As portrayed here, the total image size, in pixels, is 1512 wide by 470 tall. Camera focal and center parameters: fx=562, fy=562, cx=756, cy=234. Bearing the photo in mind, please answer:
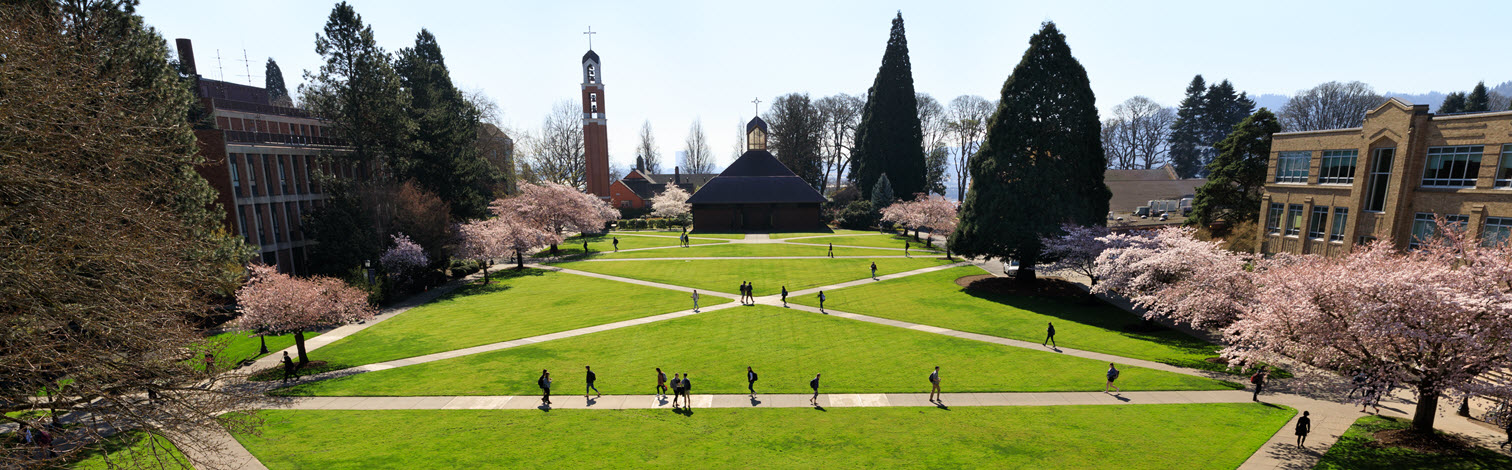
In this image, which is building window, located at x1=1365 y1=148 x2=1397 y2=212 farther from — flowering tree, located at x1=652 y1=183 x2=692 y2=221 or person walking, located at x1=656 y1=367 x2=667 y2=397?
flowering tree, located at x1=652 y1=183 x2=692 y2=221

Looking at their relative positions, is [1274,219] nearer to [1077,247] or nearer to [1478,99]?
[1077,247]

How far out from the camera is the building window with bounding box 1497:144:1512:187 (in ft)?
75.7

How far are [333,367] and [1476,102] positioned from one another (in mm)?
96672

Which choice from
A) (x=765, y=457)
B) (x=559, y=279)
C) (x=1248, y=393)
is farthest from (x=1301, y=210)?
(x=559, y=279)

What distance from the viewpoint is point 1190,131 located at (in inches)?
3393

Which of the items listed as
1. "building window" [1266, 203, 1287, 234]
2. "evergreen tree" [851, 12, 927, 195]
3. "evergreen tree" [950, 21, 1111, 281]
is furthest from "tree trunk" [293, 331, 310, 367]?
"evergreen tree" [851, 12, 927, 195]

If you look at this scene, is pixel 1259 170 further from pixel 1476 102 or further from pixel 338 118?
pixel 338 118

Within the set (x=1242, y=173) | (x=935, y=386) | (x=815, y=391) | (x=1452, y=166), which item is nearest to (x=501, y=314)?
(x=815, y=391)

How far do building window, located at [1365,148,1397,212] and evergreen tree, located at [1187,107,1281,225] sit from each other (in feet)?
29.5

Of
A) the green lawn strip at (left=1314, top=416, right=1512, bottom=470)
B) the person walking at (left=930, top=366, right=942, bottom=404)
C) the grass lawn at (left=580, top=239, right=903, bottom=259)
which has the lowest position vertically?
the green lawn strip at (left=1314, top=416, right=1512, bottom=470)

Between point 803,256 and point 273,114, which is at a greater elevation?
point 273,114

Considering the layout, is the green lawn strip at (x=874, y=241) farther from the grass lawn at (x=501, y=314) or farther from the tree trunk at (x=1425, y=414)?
the tree trunk at (x=1425, y=414)

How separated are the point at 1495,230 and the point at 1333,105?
7413 cm

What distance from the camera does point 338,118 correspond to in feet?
134
